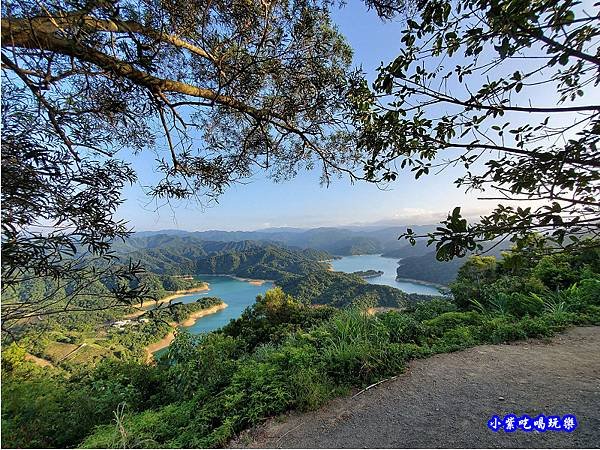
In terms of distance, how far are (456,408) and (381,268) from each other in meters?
37.8

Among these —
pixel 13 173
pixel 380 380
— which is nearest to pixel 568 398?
pixel 380 380

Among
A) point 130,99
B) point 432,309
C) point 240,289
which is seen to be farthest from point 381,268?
point 130,99

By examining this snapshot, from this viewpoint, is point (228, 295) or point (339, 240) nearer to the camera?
point (228, 295)

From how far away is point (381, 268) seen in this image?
125 ft

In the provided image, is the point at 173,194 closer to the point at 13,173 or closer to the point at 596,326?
the point at 13,173

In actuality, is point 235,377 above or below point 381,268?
above

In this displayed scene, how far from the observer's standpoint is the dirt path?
1.69m

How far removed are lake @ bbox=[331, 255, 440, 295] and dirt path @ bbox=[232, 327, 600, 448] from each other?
22180mm

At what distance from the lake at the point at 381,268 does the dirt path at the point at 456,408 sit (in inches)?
873

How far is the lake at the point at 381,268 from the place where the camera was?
84.8 ft

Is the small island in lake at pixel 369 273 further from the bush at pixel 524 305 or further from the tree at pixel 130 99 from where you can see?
the tree at pixel 130 99

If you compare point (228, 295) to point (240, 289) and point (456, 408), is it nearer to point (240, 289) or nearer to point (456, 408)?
point (240, 289)

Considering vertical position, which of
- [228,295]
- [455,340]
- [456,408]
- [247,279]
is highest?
[456,408]

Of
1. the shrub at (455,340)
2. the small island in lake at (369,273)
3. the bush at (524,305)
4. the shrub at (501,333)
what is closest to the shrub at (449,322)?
the shrub at (455,340)
